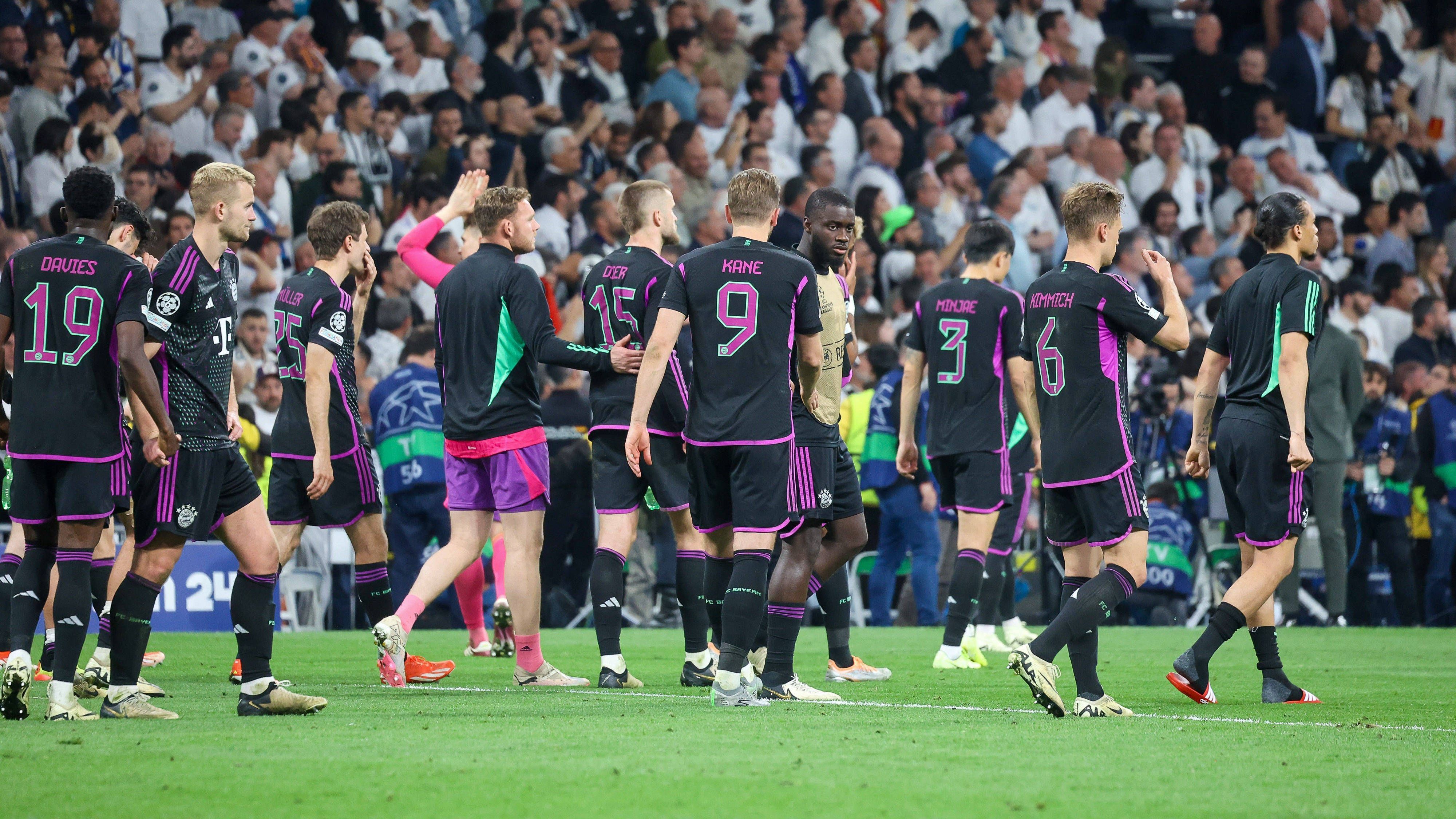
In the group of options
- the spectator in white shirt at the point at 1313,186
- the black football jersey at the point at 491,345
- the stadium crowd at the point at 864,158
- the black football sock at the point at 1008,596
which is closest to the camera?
the black football jersey at the point at 491,345

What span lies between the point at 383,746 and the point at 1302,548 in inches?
475

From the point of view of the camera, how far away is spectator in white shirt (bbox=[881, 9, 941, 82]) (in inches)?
778

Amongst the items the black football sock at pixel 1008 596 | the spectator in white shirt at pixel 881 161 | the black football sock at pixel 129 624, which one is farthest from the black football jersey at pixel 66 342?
the spectator in white shirt at pixel 881 161

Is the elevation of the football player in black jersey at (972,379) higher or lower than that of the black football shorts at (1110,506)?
higher

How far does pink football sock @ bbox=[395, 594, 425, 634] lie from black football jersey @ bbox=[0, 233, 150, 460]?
73.6 inches

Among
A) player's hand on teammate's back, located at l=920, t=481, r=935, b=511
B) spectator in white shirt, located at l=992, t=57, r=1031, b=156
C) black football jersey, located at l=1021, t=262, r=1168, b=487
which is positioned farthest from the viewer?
spectator in white shirt, located at l=992, t=57, r=1031, b=156

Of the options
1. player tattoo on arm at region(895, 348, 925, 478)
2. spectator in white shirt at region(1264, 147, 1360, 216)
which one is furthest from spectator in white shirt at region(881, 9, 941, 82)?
player tattoo on arm at region(895, 348, 925, 478)

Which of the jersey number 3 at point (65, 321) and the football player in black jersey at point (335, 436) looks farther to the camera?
the football player in black jersey at point (335, 436)

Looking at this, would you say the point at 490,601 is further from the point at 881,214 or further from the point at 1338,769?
the point at 1338,769

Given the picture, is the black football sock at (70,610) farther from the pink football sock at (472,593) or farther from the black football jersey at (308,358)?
the pink football sock at (472,593)

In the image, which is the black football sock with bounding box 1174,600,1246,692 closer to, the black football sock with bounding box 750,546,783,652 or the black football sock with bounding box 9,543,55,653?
the black football sock with bounding box 750,546,783,652

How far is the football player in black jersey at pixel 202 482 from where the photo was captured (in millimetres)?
6520

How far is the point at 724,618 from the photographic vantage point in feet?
22.5

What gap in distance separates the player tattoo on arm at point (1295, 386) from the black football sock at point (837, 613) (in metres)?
2.45
